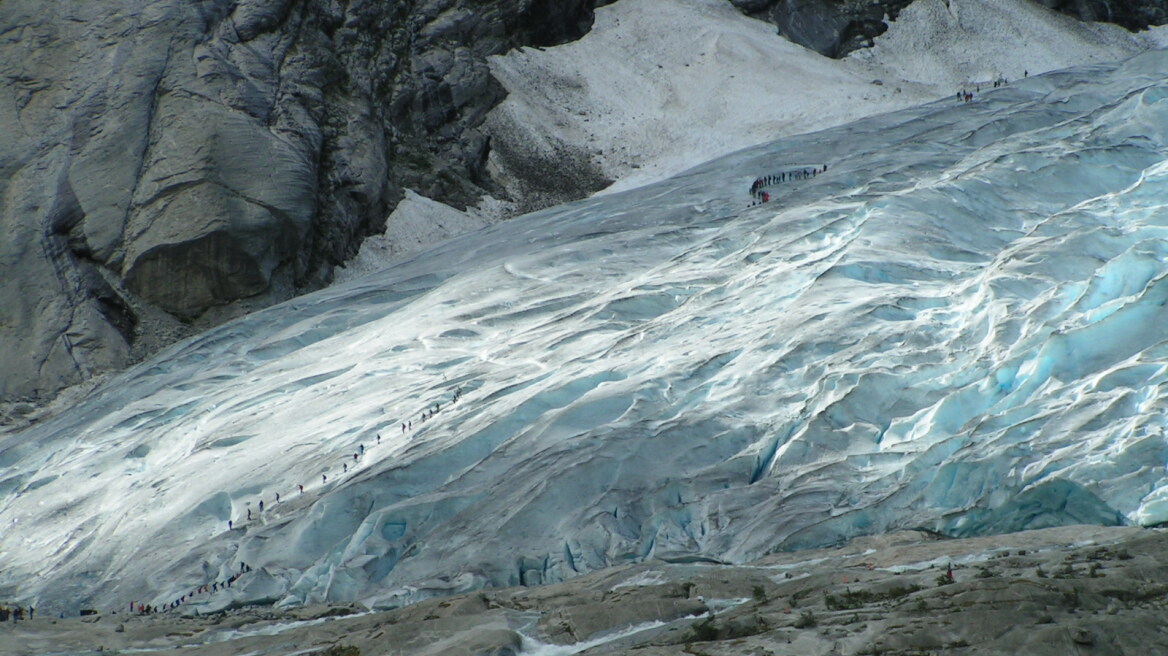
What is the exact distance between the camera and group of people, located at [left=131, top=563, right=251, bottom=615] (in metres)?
27.0

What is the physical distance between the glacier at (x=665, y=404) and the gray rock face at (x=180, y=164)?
252 inches

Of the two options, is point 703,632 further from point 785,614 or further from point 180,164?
point 180,164

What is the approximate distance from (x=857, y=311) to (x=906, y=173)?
13.1 metres

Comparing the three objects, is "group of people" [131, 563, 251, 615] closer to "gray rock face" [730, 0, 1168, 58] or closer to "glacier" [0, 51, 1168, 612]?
"glacier" [0, 51, 1168, 612]

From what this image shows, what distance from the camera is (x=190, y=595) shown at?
89.6ft

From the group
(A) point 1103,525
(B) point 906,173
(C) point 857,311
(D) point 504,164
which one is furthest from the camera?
(D) point 504,164

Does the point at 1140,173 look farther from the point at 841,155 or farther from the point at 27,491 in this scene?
the point at 27,491

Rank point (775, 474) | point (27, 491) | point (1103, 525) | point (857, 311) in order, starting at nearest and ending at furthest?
point (1103, 525) < point (775, 474) < point (857, 311) < point (27, 491)

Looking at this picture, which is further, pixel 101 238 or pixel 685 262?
pixel 101 238

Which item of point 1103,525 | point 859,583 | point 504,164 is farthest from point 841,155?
point 859,583

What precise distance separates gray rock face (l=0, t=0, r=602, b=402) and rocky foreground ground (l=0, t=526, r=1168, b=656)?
25.8 meters

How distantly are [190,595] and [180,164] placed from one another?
27.7m

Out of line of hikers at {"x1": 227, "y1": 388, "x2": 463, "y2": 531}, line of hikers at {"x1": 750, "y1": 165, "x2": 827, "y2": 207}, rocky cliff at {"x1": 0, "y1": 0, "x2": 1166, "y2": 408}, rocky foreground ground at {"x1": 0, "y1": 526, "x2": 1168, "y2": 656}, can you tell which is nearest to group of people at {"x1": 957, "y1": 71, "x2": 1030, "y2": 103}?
line of hikers at {"x1": 750, "y1": 165, "x2": 827, "y2": 207}

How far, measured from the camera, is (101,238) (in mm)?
50281
